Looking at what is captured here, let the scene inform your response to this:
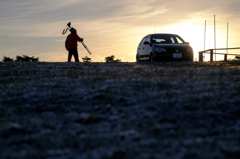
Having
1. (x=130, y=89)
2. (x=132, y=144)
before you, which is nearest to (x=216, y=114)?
(x=132, y=144)

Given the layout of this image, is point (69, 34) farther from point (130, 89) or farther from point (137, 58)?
point (130, 89)

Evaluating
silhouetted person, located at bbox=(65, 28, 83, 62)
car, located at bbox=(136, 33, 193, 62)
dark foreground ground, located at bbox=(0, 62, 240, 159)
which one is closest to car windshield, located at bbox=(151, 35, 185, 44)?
car, located at bbox=(136, 33, 193, 62)

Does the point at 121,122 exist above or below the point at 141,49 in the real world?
below

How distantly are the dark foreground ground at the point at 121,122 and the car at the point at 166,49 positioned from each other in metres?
7.05

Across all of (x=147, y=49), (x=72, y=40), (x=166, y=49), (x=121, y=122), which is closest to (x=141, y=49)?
(x=147, y=49)

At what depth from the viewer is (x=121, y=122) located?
117 inches

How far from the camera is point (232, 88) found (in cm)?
409

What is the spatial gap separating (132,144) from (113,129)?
40 cm

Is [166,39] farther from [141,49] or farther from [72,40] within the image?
[72,40]

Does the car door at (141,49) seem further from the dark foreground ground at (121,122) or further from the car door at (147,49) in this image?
the dark foreground ground at (121,122)

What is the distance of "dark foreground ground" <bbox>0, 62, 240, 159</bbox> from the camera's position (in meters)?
2.33

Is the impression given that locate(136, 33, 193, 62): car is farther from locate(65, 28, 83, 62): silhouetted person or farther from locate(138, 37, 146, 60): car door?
locate(65, 28, 83, 62): silhouetted person

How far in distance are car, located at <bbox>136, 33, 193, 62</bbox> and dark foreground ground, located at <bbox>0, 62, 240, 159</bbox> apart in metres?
7.05

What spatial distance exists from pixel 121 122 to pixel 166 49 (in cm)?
887
